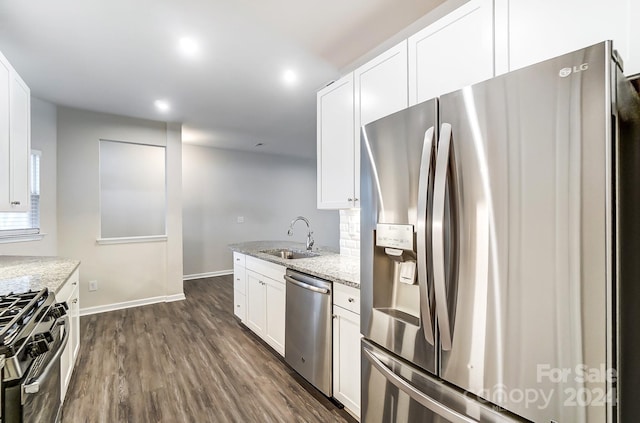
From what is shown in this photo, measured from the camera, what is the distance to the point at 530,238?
891mm

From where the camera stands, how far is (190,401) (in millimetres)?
2105

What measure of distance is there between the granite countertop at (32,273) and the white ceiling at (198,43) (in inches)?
67.9

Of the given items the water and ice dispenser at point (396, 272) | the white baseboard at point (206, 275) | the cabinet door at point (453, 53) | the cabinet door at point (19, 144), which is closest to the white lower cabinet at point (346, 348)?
the water and ice dispenser at point (396, 272)

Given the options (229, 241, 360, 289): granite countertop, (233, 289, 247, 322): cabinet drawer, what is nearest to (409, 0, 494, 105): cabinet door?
(229, 241, 360, 289): granite countertop

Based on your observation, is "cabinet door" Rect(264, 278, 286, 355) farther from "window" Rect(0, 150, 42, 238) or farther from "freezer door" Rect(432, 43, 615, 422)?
"window" Rect(0, 150, 42, 238)

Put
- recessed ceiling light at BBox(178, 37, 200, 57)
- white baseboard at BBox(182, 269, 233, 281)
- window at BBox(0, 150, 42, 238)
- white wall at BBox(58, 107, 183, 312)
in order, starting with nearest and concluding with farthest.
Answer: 1. recessed ceiling light at BBox(178, 37, 200, 57)
2. window at BBox(0, 150, 42, 238)
3. white wall at BBox(58, 107, 183, 312)
4. white baseboard at BBox(182, 269, 233, 281)

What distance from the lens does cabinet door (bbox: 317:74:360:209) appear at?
2264 mm

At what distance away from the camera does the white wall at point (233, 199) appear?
19.3 ft

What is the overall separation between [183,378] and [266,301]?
0.88m

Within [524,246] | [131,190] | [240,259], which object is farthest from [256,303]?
[131,190]

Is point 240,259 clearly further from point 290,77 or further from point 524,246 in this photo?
point 524,246

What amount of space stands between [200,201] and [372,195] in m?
5.24

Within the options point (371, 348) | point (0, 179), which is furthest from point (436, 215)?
point (0, 179)

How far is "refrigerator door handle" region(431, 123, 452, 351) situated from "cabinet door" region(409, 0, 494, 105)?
588mm
